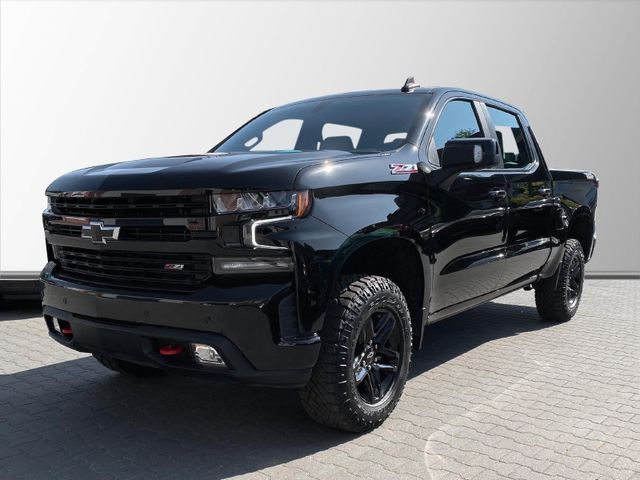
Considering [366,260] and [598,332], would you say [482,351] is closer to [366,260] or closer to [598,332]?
[598,332]

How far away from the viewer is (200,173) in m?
2.85

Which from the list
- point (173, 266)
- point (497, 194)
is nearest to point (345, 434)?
point (173, 266)

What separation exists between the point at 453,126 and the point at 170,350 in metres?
2.41

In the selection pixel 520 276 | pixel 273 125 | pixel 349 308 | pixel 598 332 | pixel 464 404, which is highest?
pixel 273 125

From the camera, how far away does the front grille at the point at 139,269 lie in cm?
283

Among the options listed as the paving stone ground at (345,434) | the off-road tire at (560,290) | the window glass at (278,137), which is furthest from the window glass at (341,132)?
the off-road tire at (560,290)

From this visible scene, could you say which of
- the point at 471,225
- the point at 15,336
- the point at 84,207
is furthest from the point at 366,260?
the point at 15,336

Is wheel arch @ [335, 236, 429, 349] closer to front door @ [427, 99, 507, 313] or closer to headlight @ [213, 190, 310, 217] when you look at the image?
front door @ [427, 99, 507, 313]

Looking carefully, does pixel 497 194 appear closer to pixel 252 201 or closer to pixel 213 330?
pixel 252 201

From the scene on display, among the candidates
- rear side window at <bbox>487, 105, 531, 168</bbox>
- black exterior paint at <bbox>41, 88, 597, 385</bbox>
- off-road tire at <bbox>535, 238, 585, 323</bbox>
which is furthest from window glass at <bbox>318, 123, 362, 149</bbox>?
off-road tire at <bbox>535, 238, 585, 323</bbox>

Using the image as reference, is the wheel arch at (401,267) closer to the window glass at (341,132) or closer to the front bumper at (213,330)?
the front bumper at (213,330)

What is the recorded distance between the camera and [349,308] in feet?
9.93

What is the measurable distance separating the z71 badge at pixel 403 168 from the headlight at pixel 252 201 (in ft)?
2.72

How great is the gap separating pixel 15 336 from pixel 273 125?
10.7ft
